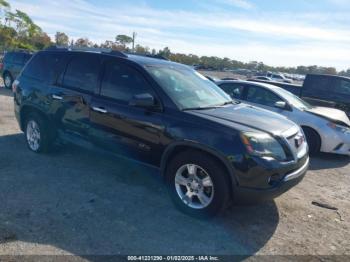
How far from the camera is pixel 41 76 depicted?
5.62 meters

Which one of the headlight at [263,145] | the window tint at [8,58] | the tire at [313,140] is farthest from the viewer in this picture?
the window tint at [8,58]

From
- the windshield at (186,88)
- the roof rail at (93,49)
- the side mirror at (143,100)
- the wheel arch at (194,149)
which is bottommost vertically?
the wheel arch at (194,149)

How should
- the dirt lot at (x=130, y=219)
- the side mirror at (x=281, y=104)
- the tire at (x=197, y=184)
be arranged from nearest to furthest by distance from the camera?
the dirt lot at (x=130, y=219) → the tire at (x=197, y=184) → the side mirror at (x=281, y=104)

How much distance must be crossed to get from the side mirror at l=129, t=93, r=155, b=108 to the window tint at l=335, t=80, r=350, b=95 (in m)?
9.88

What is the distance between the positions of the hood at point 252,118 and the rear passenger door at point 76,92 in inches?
70.5

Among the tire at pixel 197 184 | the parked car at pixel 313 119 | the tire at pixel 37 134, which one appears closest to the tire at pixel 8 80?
the tire at pixel 37 134

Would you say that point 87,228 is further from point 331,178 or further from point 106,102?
point 331,178

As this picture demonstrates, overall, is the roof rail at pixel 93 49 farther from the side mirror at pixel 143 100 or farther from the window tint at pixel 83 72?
the side mirror at pixel 143 100

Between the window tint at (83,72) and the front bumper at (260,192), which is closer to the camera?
the front bumper at (260,192)

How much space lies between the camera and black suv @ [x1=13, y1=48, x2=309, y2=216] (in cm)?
361

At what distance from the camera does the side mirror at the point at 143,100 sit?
3982mm

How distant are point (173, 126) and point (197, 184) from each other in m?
0.75

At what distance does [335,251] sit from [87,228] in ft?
8.82

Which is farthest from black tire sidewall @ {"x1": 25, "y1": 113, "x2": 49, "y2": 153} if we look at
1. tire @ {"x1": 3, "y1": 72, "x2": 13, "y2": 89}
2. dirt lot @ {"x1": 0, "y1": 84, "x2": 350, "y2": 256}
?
tire @ {"x1": 3, "y1": 72, "x2": 13, "y2": 89}
